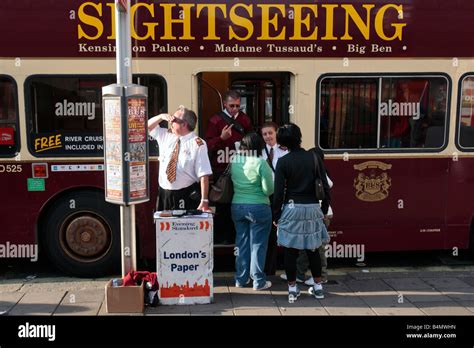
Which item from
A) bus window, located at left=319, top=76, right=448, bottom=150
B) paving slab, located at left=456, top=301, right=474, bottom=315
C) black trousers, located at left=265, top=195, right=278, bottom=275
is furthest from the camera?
bus window, located at left=319, top=76, right=448, bottom=150

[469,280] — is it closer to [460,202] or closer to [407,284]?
[407,284]

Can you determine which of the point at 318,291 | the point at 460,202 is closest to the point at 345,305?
the point at 318,291

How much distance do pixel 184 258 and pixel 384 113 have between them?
2.89 meters

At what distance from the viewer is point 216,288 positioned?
553cm

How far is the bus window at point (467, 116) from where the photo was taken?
19.8 ft

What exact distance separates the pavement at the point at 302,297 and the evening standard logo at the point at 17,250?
31cm

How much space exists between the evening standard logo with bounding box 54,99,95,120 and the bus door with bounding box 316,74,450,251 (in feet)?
8.54

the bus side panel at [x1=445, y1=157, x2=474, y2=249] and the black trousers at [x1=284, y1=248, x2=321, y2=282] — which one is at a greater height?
the bus side panel at [x1=445, y1=157, x2=474, y2=249]

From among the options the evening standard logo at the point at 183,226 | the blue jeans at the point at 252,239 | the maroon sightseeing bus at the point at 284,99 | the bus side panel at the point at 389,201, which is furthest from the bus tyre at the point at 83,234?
the bus side panel at the point at 389,201

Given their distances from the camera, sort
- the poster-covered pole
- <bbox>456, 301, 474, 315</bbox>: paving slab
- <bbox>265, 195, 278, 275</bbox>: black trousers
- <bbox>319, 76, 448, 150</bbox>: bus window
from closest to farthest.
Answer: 1. the poster-covered pole
2. <bbox>456, 301, 474, 315</bbox>: paving slab
3. <bbox>265, 195, 278, 275</bbox>: black trousers
4. <bbox>319, 76, 448, 150</bbox>: bus window

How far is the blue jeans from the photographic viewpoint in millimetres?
5211

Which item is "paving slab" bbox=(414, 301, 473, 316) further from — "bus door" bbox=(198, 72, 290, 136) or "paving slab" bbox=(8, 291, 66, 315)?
"paving slab" bbox=(8, 291, 66, 315)

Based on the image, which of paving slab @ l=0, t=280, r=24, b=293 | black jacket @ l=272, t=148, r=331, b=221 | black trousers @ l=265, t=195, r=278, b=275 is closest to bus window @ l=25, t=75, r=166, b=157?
paving slab @ l=0, t=280, r=24, b=293

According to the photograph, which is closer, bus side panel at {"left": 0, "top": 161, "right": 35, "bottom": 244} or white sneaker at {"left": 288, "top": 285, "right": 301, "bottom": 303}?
white sneaker at {"left": 288, "top": 285, "right": 301, "bottom": 303}
